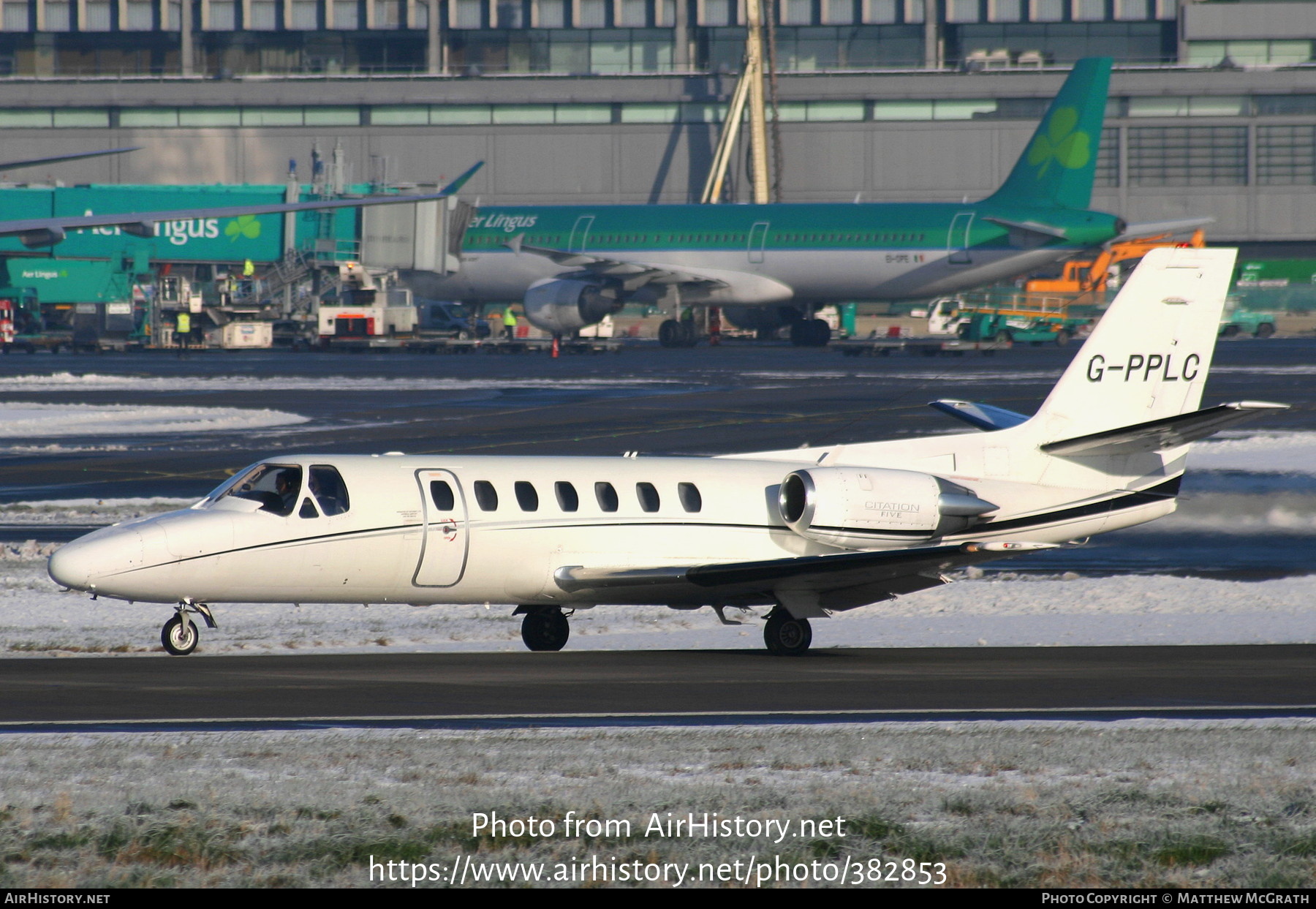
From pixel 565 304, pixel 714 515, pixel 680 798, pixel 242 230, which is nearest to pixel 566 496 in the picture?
pixel 714 515

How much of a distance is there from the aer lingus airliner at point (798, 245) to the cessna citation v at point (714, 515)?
52912mm

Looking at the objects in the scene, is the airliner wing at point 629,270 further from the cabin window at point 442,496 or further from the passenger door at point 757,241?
the cabin window at point 442,496

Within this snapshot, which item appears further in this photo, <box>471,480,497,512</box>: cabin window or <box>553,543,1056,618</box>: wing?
<box>471,480,497,512</box>: cabin window

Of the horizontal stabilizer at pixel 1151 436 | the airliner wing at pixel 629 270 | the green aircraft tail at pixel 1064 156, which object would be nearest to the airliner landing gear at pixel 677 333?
the airliner wing at pixel 629 270

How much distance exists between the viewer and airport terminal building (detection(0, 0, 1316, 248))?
11362cm

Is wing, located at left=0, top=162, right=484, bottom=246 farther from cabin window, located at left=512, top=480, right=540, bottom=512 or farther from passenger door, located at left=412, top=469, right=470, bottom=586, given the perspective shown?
passenger door, located at left=412, top=469, right=470, bottom=586

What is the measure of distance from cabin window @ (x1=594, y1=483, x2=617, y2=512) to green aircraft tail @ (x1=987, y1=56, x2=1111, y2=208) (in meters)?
63.1

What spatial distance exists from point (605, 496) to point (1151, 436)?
7.32m

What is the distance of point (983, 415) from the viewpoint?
24188 millimetres

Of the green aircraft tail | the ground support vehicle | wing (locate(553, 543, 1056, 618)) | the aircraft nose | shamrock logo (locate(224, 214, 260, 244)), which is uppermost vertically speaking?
the green aircraft tail

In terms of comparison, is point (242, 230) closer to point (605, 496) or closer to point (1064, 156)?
point (1064, 156)

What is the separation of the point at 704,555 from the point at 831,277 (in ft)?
202

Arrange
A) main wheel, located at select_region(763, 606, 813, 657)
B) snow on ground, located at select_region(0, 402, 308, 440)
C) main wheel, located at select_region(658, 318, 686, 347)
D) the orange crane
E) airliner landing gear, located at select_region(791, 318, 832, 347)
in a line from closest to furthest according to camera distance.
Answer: main wheel, located at select_region(763, 606, 813, 657) < snow on ground, located at select_region(0, 402, 308, 440) < main wheel, located at select_region(658, 318, 686, 347) < airliner landing gear, located at select_region(791, 318, 832, 347) < the orange crane

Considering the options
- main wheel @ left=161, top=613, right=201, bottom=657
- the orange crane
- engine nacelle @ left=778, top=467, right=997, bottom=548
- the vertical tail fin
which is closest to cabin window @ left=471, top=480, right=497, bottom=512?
main wheel @ left=161, top=613, right=201, bottom=657
